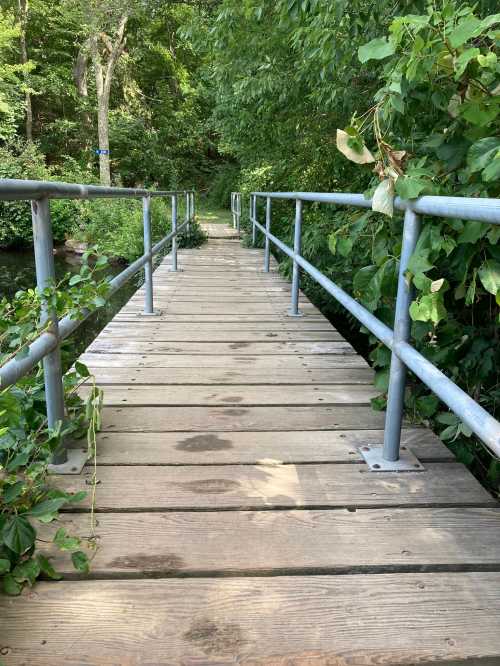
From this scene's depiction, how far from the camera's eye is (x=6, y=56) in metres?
18.5

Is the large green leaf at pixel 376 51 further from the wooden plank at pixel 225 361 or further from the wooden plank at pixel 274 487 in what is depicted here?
the wooden plank at pixel 225 361

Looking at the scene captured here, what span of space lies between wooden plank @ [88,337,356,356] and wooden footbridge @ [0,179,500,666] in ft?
1.64

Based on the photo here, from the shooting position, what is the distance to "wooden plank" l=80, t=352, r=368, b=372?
2590 mm

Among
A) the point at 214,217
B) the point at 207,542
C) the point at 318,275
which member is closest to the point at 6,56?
the point at 214,217

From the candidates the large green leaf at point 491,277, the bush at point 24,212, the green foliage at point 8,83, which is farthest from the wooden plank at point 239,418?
the green foliage at point 8,83

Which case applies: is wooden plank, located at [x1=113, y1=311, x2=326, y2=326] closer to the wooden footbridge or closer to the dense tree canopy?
the dense tree canopy

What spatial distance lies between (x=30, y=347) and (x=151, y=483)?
49 cm

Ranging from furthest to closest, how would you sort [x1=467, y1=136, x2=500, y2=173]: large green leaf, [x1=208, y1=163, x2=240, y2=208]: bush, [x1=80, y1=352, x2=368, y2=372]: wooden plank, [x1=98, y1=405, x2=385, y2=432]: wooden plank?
[x1=208, y1=163, x2=240, y2=208]: bush → [x1=80, y1=352, x2=368, y2=372]: wooden plank → [x1=98, y1=405, x2=385, y2=432]: wooden plank → [x1=467, y1=136, x2=500, y2=173]: large green leaf

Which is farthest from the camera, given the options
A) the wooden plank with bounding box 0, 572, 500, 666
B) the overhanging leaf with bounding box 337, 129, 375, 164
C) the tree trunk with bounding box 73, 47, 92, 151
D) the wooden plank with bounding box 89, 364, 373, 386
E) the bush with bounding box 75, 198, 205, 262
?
the tree trunk with bounding box 73, 47, 92, 151

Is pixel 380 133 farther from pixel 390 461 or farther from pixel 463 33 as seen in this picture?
pixel 390 461

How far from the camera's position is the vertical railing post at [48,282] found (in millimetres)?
1426

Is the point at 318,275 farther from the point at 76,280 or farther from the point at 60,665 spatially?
the point at 60,665

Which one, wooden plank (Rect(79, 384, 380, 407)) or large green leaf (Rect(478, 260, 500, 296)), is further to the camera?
wooden plank (Rect(79, 384, 380, 407))

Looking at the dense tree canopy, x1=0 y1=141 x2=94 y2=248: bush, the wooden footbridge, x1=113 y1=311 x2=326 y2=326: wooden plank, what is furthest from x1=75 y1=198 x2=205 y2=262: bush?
the wooden footbridge
